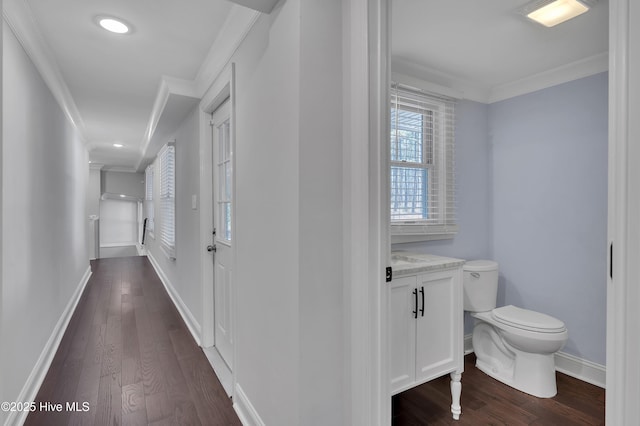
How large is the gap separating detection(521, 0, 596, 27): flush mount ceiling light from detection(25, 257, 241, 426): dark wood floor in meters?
2.83

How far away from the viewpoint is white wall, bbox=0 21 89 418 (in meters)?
1.77

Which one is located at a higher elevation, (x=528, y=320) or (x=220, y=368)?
(x=528, y=320)

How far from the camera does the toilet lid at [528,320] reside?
7.02 feet

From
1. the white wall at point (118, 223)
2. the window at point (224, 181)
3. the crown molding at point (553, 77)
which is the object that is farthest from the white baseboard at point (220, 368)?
the white wall at point (118, 223)

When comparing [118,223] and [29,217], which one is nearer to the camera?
[29,217]

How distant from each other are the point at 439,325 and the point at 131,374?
2.16 m

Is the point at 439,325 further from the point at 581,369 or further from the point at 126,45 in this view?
the point at 126,45

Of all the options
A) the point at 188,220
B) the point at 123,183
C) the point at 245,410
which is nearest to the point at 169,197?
the point at 188,220

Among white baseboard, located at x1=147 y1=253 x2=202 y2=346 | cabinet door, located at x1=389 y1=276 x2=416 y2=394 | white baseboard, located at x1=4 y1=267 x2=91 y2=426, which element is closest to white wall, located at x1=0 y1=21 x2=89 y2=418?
white baseboard, located at x1=4 y1=267 x2=91 y2=426

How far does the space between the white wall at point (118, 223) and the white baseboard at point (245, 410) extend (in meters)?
9.60

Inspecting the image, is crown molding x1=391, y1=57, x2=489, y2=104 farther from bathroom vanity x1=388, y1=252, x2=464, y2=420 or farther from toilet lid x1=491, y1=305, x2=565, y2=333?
toilet lid x1=491, y1=305, x2=565, y2=333

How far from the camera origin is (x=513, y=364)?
236 cm

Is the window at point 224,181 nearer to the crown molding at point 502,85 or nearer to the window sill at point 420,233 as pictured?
the window sill at point 420,233

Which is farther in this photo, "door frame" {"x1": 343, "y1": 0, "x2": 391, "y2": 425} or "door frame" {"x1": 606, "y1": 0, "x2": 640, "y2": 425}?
"door frame" {"x1": 343, "y1": 0, "x2": 391, "y2": 425}
